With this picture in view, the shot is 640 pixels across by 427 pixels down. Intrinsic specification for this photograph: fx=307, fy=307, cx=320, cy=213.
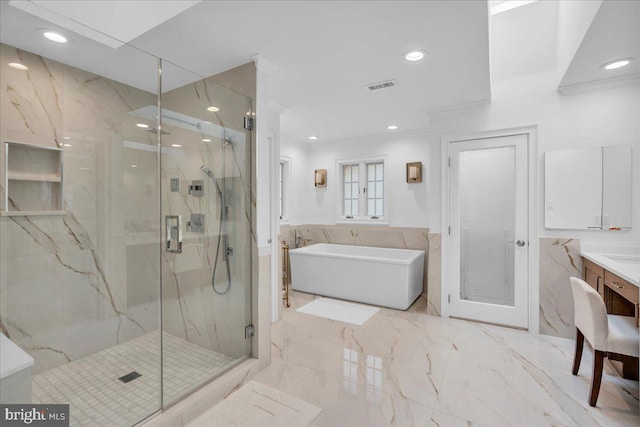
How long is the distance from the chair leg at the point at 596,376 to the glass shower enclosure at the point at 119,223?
245 centimetres

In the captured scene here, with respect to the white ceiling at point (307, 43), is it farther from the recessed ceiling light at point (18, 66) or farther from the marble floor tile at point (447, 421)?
the marble floor tile at point (447, 421)

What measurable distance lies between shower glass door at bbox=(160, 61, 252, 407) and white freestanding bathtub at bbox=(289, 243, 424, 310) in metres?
1.96

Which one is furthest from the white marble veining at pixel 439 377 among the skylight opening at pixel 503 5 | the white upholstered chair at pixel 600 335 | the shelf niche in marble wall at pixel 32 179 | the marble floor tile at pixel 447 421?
the skylight opening at pixel 503 5

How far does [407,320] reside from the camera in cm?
359

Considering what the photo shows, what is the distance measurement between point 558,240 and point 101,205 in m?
4.32

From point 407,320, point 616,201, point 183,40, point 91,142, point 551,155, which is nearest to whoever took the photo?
point 183,40

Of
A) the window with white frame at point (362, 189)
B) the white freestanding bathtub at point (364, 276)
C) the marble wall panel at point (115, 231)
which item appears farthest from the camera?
the window with white frame at point (362, 189)

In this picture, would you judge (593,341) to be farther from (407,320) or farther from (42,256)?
(42,256)

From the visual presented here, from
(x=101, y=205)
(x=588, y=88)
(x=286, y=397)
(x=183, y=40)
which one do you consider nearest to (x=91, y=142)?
(x=101, y=205)

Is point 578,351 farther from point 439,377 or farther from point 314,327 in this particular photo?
point 314,327

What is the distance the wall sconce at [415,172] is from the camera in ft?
15.7

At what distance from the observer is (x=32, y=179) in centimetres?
223

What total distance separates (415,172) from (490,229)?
1610mm

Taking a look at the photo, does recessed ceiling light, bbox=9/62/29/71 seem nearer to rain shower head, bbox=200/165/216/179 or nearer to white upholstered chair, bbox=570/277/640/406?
rain shower head, bbox=200/165/216/179
